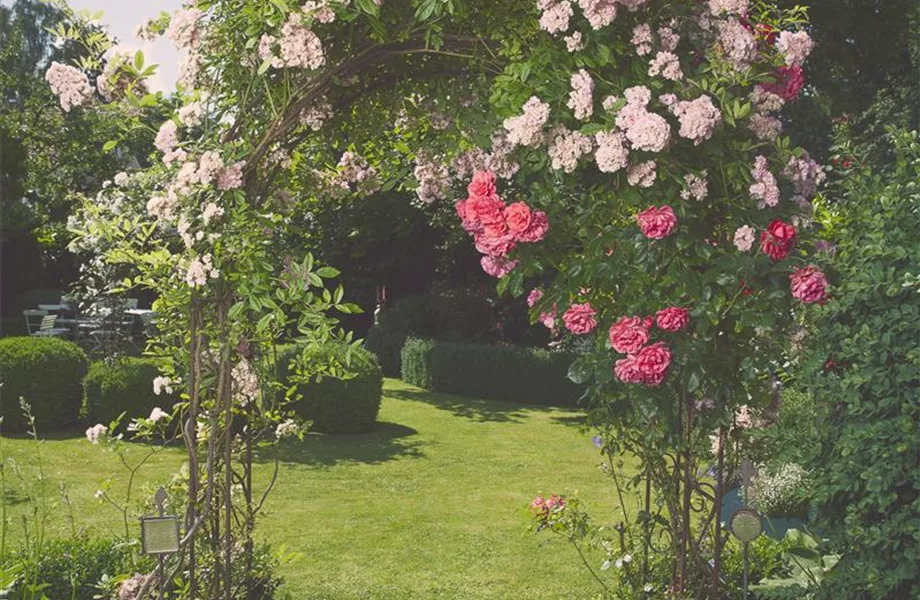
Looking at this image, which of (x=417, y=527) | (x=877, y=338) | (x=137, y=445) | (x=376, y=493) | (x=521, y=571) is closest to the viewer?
(x=877, y=338)

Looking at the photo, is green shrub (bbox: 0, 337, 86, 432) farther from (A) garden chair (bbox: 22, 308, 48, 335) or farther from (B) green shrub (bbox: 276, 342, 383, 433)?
(A) garden chair (bbox: 22, 308, 48, 335)

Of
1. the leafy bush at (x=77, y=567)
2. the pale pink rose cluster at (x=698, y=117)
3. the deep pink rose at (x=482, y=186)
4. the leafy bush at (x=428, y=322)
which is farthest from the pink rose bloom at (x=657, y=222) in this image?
the leafy bush at (x=428, y=322)

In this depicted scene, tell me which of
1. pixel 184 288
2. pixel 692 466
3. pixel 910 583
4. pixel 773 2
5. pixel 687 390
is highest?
pixel 773 2

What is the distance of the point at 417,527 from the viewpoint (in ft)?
24.4

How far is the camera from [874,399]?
3.18 metres

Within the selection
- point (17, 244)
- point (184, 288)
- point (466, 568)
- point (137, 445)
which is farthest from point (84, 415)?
point (17, 244)

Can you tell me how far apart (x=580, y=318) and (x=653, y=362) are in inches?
15.1

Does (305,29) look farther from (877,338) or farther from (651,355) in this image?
(877,338)

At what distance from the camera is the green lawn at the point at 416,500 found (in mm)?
6172

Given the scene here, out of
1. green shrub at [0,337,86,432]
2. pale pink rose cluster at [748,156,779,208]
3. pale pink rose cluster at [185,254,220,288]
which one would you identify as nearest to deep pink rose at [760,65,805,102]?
pale pink rose cluster at [748,156,779,208]

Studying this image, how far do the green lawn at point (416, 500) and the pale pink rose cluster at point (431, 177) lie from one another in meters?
1.42

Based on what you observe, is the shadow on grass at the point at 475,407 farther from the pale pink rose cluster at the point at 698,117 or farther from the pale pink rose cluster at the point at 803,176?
the pale pink rose cluster at the point at 698,117

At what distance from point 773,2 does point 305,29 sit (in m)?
1.75

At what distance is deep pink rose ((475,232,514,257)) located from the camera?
349cm
